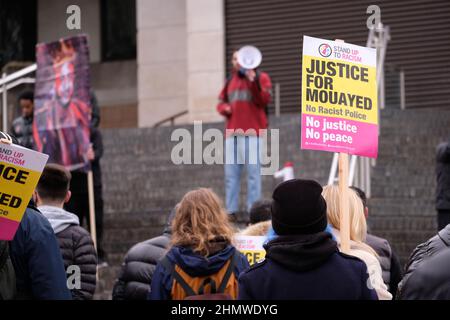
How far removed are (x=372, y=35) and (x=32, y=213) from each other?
37.2 ft

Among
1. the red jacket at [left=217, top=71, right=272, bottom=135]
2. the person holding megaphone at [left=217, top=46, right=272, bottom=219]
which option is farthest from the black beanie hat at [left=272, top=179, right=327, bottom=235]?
the red jacket at [left=217, top=71, right=272, bottom=135]

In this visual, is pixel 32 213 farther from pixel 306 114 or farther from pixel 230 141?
pixel 230 141

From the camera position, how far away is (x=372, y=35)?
645 inches

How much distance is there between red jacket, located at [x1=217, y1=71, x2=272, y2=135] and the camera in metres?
13.1

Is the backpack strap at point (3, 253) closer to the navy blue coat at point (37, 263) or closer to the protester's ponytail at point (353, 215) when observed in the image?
the navy blue coat at point (37, 263)

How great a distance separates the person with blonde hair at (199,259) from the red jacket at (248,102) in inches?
267

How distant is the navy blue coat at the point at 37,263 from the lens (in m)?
5.48

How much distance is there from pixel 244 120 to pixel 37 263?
7763 millimetres

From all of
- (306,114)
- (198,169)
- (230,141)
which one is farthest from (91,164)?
(306,114)

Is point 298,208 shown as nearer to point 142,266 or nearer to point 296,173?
point 142,266

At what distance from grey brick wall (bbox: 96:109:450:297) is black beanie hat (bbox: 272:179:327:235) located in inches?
258

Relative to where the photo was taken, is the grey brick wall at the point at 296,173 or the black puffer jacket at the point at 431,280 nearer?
the black puffer jacket at the point at 431,280

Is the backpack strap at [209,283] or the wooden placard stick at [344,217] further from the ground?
the wooden placard stick at [344,217]

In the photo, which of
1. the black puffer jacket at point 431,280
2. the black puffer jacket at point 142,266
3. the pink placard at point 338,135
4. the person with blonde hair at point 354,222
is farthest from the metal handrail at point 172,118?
the black puffer jacket at point 431,280
